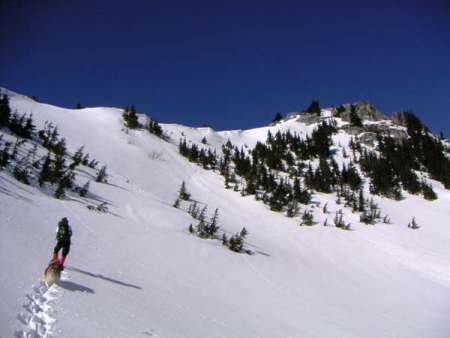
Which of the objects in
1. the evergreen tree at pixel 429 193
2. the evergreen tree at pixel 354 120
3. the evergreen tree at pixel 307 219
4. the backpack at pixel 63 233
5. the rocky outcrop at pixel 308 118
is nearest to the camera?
the backpack at pixel 63 233

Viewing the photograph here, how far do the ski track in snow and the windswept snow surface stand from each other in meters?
0.02

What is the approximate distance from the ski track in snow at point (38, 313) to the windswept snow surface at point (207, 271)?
0.07 ft

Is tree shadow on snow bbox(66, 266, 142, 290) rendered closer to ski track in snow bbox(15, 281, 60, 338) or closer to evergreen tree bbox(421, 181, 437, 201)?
ski track in snow bbox(15, 281, 60, 338)

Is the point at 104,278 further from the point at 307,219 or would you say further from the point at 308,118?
the point at 308,118

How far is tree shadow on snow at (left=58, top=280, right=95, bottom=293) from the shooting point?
213 inches

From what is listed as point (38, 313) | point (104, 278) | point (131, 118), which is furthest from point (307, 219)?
point (131, 118)

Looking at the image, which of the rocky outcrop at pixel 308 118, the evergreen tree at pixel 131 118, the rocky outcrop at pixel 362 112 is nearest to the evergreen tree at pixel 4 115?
the evergreen tree at pixel 131 118

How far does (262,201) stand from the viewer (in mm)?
21797

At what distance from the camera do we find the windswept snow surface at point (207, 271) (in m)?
5.04

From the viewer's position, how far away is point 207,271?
958 cm

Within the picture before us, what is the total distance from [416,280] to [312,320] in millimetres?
8637

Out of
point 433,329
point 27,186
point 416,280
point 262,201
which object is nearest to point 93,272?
point 27,186

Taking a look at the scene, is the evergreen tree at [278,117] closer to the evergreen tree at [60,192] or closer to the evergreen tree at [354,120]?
the evergreen tree at [354,120]

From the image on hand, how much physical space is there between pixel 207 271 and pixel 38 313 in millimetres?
5760
